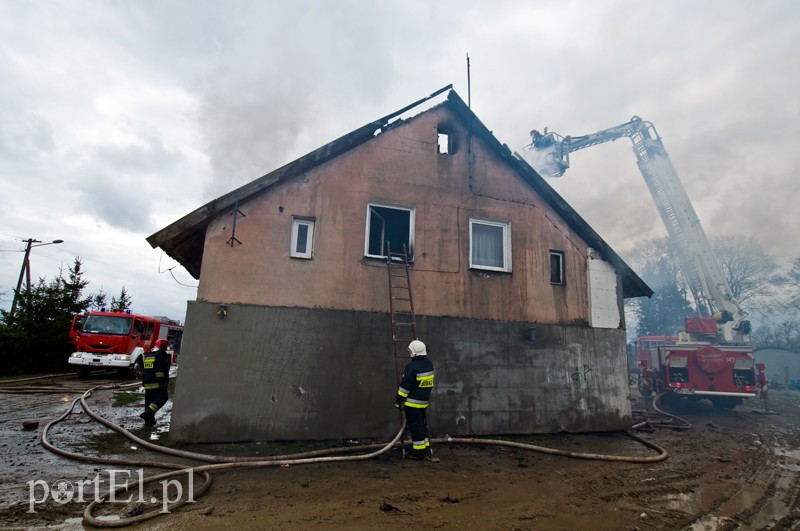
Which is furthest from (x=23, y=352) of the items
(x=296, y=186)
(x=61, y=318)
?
(x=296, y=186)

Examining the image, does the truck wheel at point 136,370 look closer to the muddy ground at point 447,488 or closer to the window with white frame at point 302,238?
the muddy ground at point 447,488

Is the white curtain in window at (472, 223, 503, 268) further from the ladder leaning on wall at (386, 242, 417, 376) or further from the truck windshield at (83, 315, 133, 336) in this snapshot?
the truck windshield at (83, 315, 133, 336)

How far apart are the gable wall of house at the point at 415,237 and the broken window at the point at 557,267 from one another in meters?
0.13

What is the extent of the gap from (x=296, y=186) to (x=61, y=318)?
58.7 feet

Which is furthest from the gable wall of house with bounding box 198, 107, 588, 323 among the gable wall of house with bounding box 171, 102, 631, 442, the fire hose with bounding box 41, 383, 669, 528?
the fire hose with bounding box 41, 383, 669, 528

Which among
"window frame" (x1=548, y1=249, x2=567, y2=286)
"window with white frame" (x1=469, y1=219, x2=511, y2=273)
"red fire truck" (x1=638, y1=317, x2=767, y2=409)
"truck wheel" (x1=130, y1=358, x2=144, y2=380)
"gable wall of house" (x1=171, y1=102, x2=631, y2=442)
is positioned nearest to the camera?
"gable wall of house" (x1=171, y1=102, x2=631, y2=442)

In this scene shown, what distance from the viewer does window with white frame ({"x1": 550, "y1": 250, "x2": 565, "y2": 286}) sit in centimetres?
892

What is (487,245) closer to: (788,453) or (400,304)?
(400,304)

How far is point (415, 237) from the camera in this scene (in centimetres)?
802

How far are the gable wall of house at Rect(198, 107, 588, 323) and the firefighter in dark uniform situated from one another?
2.40m

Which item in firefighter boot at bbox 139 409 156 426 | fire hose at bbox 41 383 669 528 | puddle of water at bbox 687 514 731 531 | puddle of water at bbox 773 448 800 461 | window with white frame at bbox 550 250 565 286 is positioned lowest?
puddle of water at bbox 773 448 800 461

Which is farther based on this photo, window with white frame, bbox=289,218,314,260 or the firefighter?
window with white frame, bbox=289,218,314,260

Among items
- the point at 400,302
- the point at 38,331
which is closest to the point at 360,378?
the point at 400,302

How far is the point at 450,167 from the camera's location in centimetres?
861
